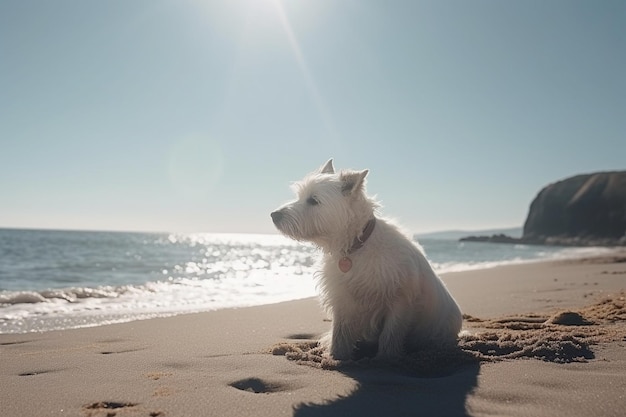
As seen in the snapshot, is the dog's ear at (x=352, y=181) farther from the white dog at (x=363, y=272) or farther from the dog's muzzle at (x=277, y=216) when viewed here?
the dog's muzzle at (x=277, y=216)

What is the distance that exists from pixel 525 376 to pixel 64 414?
2.80m

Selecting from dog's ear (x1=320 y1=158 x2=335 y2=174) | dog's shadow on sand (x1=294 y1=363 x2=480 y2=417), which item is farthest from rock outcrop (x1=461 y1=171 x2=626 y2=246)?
dog's shadow on sand (x1=294 y1=363 x2=480 y2=417)

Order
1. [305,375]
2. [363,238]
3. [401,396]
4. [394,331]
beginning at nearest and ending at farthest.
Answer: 1. [401,396]
2. [305,375]
3. [394,331]
4. [363,238]

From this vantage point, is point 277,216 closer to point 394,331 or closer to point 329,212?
point 329,212

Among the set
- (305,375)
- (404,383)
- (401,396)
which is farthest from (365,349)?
(401,396)

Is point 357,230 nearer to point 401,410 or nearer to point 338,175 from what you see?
point 338,175

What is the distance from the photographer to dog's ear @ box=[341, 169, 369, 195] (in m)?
4.19

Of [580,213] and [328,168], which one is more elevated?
[580,213]

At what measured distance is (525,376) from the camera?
10.7 ft

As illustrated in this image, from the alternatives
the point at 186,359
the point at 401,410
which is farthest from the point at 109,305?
the point at 401,410

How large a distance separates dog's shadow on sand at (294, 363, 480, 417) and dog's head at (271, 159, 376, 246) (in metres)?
1.18

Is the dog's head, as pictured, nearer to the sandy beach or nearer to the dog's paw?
the dog's paw

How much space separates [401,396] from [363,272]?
4.28 feet

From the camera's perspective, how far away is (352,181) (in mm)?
4234
